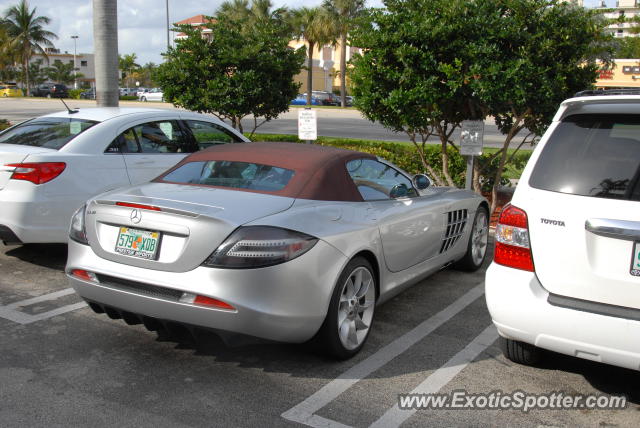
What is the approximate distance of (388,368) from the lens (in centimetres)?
416

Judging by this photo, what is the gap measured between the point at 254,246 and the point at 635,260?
199 centimetres

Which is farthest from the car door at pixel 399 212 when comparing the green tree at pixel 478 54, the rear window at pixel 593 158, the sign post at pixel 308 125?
the sign post at pixel 308 125

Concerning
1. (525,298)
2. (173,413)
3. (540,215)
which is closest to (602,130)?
(540,215)

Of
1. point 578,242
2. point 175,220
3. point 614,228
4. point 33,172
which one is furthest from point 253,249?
point 33,172

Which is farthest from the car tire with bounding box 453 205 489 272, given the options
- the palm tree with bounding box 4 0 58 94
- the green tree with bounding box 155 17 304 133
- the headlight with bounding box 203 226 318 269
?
the palm tree with bounding box 4 0 58 94

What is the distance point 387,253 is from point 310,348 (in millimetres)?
955

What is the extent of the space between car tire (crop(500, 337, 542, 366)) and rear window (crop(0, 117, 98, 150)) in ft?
14.3

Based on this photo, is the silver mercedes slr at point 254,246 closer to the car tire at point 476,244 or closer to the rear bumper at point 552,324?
the rear bumper at point 552,324

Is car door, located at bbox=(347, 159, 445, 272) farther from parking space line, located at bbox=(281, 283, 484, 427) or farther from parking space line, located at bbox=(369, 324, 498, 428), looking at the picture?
parking space line, located at bbox=(369, 324, 498, 428)

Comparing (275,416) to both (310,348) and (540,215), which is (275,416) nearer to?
(310,348)

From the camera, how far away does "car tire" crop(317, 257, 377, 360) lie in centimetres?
403

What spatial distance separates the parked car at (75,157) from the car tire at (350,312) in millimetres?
3022

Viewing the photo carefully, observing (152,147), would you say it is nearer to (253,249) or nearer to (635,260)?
(253,249)

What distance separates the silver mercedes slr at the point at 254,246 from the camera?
366cm
